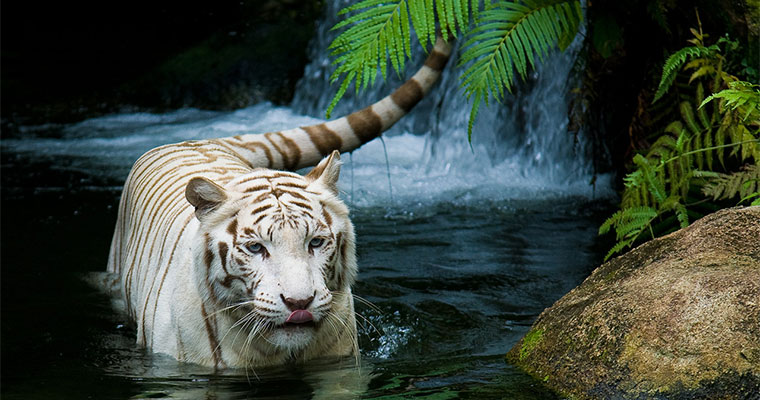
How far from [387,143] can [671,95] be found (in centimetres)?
469

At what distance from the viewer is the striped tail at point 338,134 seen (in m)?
4.68

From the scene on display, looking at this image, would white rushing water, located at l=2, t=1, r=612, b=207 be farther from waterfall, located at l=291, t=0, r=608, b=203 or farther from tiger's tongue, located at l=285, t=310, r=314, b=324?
tiger's tongue, located at l=285, t=310, r=314, b=324

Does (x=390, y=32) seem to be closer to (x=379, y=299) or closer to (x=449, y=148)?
(x=379, y=299)

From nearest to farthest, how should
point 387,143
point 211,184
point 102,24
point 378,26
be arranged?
point 211,184
point 378,26
point 387,143
point 102,24

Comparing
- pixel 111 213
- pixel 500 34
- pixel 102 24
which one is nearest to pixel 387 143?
pixel 111 213

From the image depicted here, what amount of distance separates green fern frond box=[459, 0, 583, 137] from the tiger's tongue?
1.88m

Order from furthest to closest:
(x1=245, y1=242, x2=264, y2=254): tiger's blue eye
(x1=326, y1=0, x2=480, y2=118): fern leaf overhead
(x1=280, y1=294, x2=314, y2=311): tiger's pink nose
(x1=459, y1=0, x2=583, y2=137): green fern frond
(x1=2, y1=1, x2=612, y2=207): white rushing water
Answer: (x1=2, y1=1, x2=612, y2=207): white rushing water, (x1=459, y1=0, x2=583, y2=137): green fern frond, (x1=326, y1=0, x2=480, y2=118): fern leaf overhead, (x1=245, y1=242, x2=264, y2=254): tiger's blue eye, (x1=280, y1=294, x2=314, y2=311): tiger's pink nose

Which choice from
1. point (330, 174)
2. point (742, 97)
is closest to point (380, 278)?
point (330, 174)

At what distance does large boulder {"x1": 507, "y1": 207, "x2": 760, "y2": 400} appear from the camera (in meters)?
2.69

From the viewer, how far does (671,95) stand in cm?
488

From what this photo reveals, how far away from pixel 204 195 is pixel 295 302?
54 cm

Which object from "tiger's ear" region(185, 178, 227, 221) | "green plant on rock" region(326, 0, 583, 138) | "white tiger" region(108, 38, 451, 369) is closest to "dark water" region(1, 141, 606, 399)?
"white tiger" region(108, 38, 451, 369)

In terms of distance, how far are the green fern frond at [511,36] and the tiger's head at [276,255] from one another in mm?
1543

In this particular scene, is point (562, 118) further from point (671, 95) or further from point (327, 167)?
point (327, 167)
